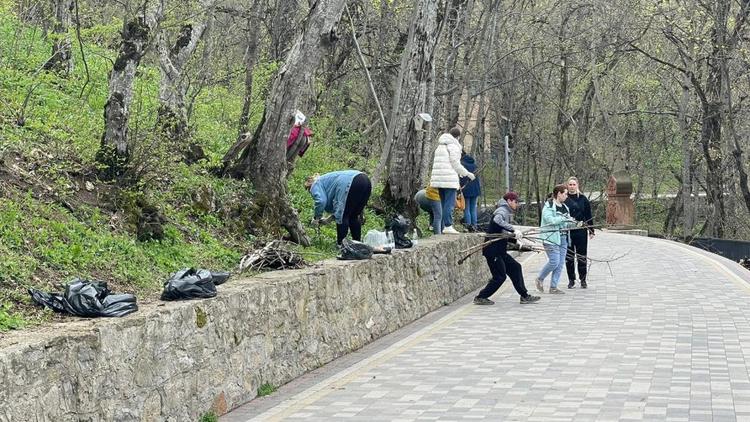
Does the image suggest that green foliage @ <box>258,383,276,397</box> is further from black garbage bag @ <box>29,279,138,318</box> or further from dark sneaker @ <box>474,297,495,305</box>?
dark sneaker @ <box>474,297,495,305</box>

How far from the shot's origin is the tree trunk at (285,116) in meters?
14.7

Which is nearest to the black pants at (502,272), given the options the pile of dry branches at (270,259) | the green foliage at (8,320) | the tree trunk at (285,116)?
the tree trunk at (285,116)

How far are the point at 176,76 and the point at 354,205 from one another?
4.06m

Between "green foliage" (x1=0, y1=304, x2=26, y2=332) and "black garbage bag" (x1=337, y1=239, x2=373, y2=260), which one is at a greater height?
"black garbage bag" (x1=337, y1=239, x2=373, y2=260)

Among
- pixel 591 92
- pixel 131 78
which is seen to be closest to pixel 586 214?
pixel 131 78

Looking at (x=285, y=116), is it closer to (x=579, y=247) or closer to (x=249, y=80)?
(x=579, y=247)

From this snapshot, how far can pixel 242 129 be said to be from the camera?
20.0m

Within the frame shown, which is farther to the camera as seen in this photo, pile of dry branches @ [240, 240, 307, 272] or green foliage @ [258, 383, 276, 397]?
pile of dry branches @ [240, 240, 307, 272]

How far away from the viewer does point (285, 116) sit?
48.5 feet

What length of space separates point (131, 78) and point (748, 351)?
6.95 m

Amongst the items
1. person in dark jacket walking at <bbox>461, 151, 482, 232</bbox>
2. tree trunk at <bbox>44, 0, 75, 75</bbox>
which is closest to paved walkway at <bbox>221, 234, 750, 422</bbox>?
person in dark jacket walking at <bbox>461, 151, 482, 232</bbox>

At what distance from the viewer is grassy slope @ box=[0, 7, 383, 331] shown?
9.33 metres

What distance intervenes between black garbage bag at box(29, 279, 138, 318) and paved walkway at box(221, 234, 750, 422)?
5.23ft

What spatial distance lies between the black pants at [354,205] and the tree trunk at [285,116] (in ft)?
1.62
